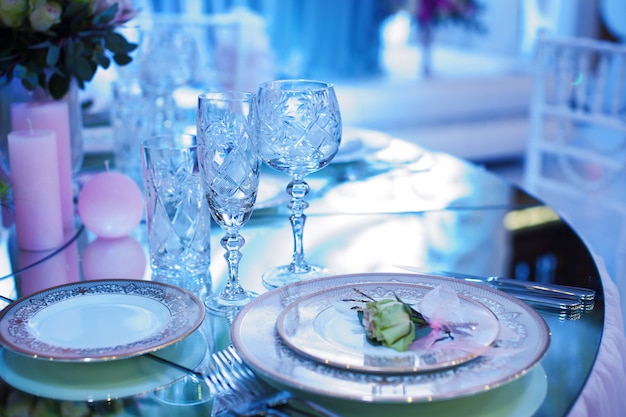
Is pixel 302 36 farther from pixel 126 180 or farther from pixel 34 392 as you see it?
pixel 34 392

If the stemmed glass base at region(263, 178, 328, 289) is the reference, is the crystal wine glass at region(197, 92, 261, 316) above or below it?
above

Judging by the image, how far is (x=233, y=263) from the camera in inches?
32.8

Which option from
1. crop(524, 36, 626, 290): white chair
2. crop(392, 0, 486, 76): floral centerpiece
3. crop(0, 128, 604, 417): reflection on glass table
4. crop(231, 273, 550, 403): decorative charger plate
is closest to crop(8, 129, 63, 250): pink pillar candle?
crop(0, 128, 604, 417): reflection on glass table

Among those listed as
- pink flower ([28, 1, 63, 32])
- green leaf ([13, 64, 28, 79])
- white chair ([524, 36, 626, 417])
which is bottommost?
white chair ([524, 36, 626, 417])

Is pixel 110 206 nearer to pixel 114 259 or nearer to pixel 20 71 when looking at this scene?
pixel 114 259

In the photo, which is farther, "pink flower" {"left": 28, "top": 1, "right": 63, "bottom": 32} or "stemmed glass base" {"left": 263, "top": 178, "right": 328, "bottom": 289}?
"pink flower" {"left": 28, "top": 1, "right": 63, "bottom": 32}

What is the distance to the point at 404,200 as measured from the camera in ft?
3.97

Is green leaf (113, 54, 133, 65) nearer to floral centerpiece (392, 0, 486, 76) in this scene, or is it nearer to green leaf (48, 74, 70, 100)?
green leaf (48, 74, 70, 100)

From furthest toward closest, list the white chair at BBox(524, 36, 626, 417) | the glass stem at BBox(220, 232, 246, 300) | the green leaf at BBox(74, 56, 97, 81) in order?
the green leaf at BBox(74, 56, 97, 81), the glass stem at BBox(220, 232, 246, 300), the white chair at BBox(524, 36, 626, 417)

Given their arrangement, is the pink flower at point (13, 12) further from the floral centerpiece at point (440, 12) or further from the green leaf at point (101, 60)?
the floral centerpiece at point (440, 12)

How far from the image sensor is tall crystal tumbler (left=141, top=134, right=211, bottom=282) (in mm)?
904

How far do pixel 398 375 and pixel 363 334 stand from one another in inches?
3.0

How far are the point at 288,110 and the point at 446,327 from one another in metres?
0.30

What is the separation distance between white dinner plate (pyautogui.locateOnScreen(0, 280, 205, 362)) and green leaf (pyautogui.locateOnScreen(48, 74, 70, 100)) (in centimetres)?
41
